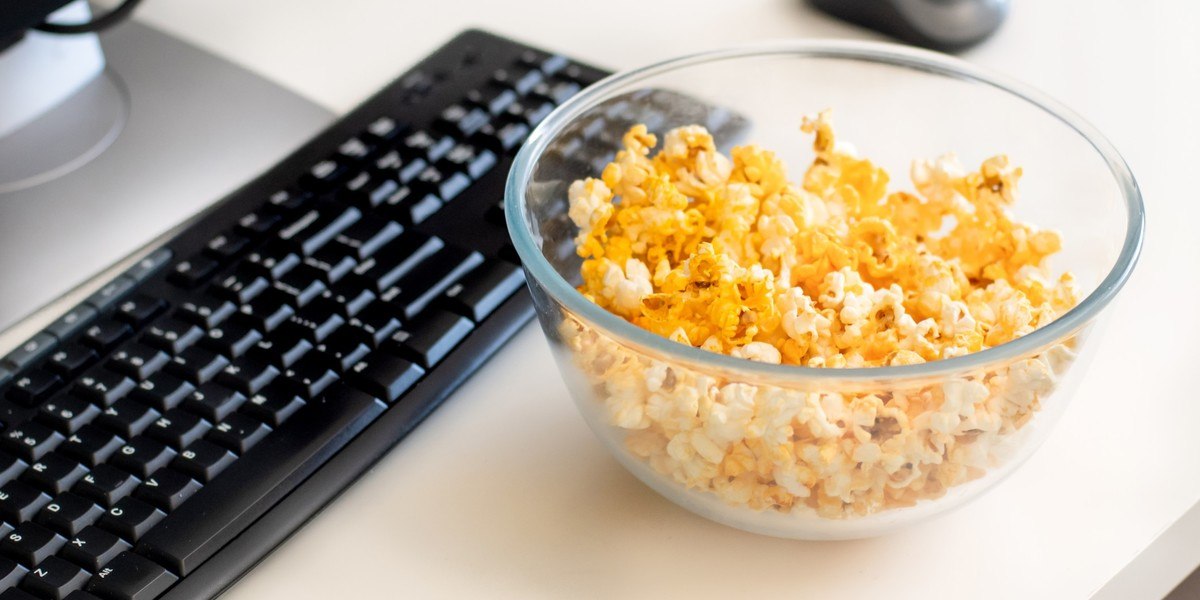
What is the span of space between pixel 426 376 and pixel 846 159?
204mm

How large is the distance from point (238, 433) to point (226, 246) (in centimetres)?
13

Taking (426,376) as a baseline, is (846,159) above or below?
above

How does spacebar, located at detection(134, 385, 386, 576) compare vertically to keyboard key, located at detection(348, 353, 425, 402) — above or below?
below

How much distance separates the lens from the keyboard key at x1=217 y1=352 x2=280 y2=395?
0.49 meters

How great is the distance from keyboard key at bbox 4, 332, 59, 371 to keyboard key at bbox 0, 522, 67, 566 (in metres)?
0.10

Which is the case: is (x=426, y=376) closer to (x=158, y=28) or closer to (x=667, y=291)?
(x=667, y=291)

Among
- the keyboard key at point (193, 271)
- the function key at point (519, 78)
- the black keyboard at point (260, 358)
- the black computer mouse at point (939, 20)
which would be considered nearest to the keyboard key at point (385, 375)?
the black keyboard at point (260, 358)

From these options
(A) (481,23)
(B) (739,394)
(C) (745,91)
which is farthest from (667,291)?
(A) (481,23)

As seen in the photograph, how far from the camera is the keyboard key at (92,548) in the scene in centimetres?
43

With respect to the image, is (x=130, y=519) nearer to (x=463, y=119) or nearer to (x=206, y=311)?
(x=206, y=311)

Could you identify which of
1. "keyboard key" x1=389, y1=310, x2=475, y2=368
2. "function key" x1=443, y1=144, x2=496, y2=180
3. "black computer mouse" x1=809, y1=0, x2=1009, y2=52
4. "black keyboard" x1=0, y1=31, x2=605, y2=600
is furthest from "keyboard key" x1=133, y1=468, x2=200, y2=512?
"black computer mouse" x1=809, y1=0, x2=1009, y2=52

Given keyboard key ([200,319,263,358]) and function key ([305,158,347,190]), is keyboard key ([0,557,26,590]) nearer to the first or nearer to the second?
keyboard key ([200,319,263,358])

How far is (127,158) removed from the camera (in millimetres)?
669

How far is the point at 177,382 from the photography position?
1.62 feet
